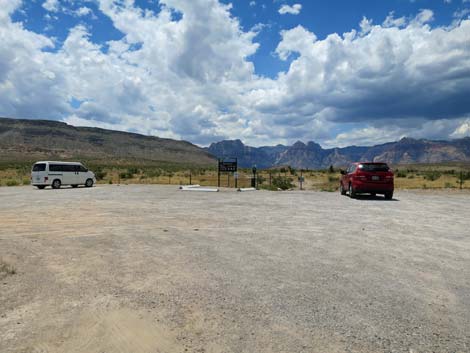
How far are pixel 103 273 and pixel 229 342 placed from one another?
117 inches

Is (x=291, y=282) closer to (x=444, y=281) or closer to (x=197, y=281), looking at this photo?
(x=197, y=281)

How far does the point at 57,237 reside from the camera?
8.75m

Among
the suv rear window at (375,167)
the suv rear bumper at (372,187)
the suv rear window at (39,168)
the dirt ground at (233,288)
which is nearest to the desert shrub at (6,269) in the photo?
the dirt ground at (233,288)

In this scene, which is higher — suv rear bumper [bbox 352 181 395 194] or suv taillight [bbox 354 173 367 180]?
suv taillight [bbox 354 173 367 180]

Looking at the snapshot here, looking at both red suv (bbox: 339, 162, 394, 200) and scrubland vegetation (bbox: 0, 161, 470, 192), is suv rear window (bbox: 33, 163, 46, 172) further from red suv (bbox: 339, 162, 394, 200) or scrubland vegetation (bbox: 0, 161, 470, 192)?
red suv (bbox: 339, 162, 394, 200)

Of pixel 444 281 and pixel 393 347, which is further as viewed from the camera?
pixel 444 281

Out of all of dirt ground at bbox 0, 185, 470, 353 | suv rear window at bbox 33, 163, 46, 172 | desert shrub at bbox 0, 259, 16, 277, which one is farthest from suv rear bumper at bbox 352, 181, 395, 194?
suv rear window at bbox 33, 163, 46, 172

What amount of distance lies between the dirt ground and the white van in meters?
18.7

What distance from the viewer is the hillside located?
5463 inches

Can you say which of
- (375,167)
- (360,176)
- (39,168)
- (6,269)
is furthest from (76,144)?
(6,269)

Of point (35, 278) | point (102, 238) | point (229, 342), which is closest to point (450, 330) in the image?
point (229, 342)

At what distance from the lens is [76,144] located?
16225 cm

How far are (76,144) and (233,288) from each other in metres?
172

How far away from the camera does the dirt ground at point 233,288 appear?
3811 mm
